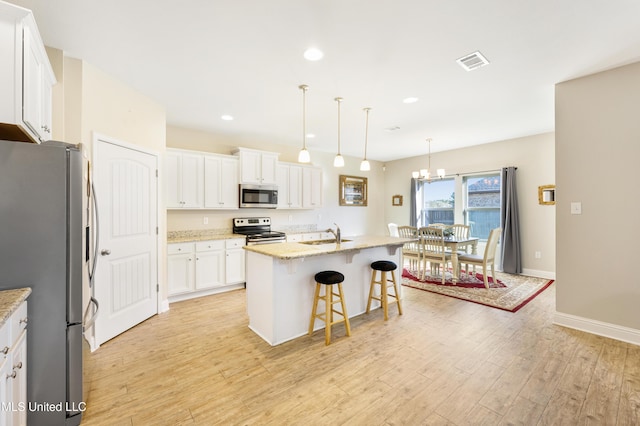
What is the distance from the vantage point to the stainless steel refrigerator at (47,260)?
1.52 meters

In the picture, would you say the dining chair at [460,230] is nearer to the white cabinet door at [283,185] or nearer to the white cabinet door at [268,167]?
the white cabinet door at [283,185]

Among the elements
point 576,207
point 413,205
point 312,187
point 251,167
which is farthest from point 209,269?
point 413,205

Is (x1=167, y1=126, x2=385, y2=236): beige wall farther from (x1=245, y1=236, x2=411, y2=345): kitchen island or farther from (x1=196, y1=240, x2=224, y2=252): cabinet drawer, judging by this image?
(x1=245, y1=236, x2=411, y2=345): kitchen island

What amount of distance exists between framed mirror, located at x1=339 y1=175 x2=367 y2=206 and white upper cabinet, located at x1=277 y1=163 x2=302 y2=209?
153 centimetres

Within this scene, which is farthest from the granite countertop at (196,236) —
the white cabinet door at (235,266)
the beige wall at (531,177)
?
the beige wall at (531,177)

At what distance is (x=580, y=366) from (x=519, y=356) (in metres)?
0.43

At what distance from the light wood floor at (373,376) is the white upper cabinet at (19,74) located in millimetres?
1907

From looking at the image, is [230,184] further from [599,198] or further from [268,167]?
[599,198]

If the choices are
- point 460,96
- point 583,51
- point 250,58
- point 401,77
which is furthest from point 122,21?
point 583,51

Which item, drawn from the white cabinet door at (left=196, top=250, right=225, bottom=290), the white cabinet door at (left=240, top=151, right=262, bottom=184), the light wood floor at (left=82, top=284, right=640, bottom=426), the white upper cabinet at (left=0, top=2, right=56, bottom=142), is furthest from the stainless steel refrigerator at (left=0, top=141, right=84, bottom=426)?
the white cabinet door at (left=240, top=151, right=262, bottom=184)

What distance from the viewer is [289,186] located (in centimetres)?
565

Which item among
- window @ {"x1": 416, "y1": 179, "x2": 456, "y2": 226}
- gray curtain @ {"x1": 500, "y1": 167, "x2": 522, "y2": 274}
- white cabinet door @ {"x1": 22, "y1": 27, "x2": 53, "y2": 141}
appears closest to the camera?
white cabinet door @ {"x1": 22, "y1": 27, "x2": 53, "y2": 141}

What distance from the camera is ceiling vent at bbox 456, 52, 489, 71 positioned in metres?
2.50

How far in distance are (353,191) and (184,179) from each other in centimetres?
422
